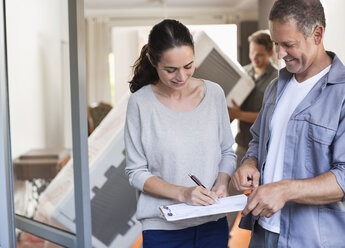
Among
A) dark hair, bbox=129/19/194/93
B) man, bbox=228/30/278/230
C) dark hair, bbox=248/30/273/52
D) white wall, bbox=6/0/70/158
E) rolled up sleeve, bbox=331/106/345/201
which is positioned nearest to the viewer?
rolled up sleeve, bbox=331/106/345/201

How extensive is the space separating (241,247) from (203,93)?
1.60m

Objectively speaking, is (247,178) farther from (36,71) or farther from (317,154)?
(36,71)

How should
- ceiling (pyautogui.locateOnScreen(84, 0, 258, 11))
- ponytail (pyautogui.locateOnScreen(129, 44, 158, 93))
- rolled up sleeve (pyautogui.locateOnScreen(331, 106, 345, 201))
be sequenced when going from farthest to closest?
ceiling (pyautogui.locateOnScreen(84, 0, 258, 11)) < ponytail (pyautogui.locateOnScreen(129, 44, 158, 93)) < rolled up sleeve (pyautogui.locateOnScreen(331, 106, 345, 201))

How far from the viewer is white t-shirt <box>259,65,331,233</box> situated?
105cm

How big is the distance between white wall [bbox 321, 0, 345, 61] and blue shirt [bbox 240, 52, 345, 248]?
2.04 feet

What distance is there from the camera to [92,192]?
2279 millimetres

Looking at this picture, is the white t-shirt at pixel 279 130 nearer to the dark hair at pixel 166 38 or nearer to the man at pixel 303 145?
the man at pixel 303 145

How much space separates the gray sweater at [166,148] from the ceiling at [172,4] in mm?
5870

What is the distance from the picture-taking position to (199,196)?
1.10 meters

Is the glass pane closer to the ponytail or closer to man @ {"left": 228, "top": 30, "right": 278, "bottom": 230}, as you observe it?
the ponytail

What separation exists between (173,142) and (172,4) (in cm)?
618

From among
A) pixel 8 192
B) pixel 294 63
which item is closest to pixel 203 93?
pixel 294 63

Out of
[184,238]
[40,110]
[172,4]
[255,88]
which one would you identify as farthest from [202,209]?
[172,4]

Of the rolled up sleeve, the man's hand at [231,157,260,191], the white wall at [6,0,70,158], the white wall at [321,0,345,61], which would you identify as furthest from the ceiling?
the rolled up sleeve
